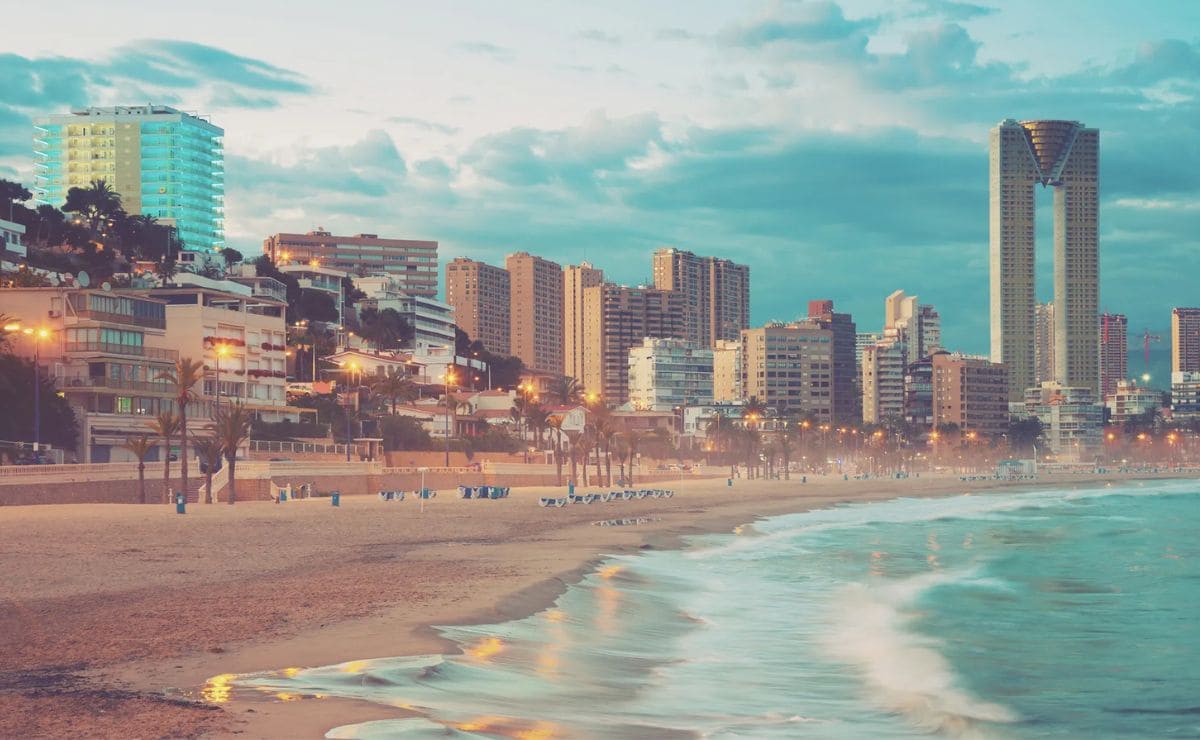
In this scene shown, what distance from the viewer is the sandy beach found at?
42.8ft

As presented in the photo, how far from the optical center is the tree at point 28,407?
62.7 metres

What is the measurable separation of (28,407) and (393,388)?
38.5m

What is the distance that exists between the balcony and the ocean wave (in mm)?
53602

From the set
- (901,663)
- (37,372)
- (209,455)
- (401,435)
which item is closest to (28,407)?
(37,372)

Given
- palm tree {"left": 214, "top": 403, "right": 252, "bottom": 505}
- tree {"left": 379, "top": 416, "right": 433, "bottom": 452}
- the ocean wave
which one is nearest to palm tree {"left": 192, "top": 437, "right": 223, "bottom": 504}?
palm tree {"left": 214, "top": 403, "right": 252, "bottom": 505}

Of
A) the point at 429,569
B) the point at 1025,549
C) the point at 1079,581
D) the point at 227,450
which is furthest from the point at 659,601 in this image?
the point at 227,450

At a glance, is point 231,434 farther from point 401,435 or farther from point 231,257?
point 231,257

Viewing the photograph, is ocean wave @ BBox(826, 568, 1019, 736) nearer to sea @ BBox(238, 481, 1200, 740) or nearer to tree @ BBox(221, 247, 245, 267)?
sea @ BBox(238, 481, 1200, 740)

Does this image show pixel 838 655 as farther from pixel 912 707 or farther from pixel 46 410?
pixel 46 410

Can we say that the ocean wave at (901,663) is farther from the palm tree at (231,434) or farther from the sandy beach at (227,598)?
the palm tree at (231,434)

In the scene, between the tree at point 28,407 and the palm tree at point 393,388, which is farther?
the palm tree at point 393,388

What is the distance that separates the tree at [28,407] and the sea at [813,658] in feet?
125

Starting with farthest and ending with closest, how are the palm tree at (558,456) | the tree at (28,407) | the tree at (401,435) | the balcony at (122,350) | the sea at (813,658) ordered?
1. the palm tree at (558,456)
2. the tree at (401,435)
3. the balcony at (122,350)
4. the tree at (28,407)
5. the sea at (813,658)

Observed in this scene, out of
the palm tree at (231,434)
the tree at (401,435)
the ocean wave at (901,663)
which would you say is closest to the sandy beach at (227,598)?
the ocean wave at (901,663)
